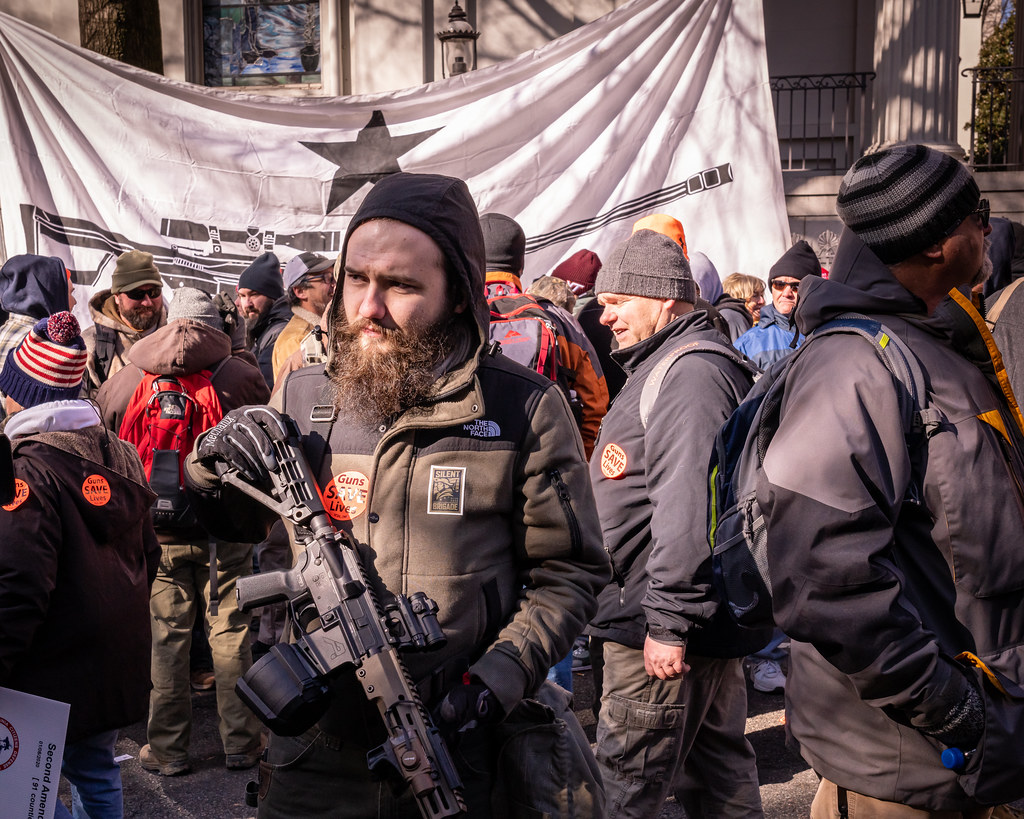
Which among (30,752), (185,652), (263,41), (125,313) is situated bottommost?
(185,652)

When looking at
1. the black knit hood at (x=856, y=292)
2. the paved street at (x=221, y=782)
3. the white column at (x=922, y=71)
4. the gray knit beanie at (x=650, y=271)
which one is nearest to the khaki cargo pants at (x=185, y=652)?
the paved street at (x=221, y=782)

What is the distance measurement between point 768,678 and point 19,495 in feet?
12.9

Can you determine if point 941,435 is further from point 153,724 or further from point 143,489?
point 153,724

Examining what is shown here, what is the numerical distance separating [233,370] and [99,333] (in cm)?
195

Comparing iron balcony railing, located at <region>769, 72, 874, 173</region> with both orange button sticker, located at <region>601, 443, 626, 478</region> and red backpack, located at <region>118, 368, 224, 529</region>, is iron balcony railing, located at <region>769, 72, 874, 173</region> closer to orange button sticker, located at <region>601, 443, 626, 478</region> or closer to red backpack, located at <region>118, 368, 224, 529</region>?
red backpack, located at <region>118, 368, 224, 529</region>

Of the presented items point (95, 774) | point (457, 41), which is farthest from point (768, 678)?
point (457, 41)

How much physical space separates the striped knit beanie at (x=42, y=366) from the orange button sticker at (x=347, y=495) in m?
1.50

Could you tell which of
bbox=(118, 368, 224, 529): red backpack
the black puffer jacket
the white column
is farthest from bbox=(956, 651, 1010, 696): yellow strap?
the white column

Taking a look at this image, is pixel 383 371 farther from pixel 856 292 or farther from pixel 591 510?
pixel 856 292

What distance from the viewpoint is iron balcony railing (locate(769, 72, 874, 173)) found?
1388cm

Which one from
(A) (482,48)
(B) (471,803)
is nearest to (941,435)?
(B) (471,803)

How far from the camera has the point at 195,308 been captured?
4836 millimetres

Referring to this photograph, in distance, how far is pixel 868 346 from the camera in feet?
6.66

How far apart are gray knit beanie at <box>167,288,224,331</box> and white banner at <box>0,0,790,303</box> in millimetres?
3284
